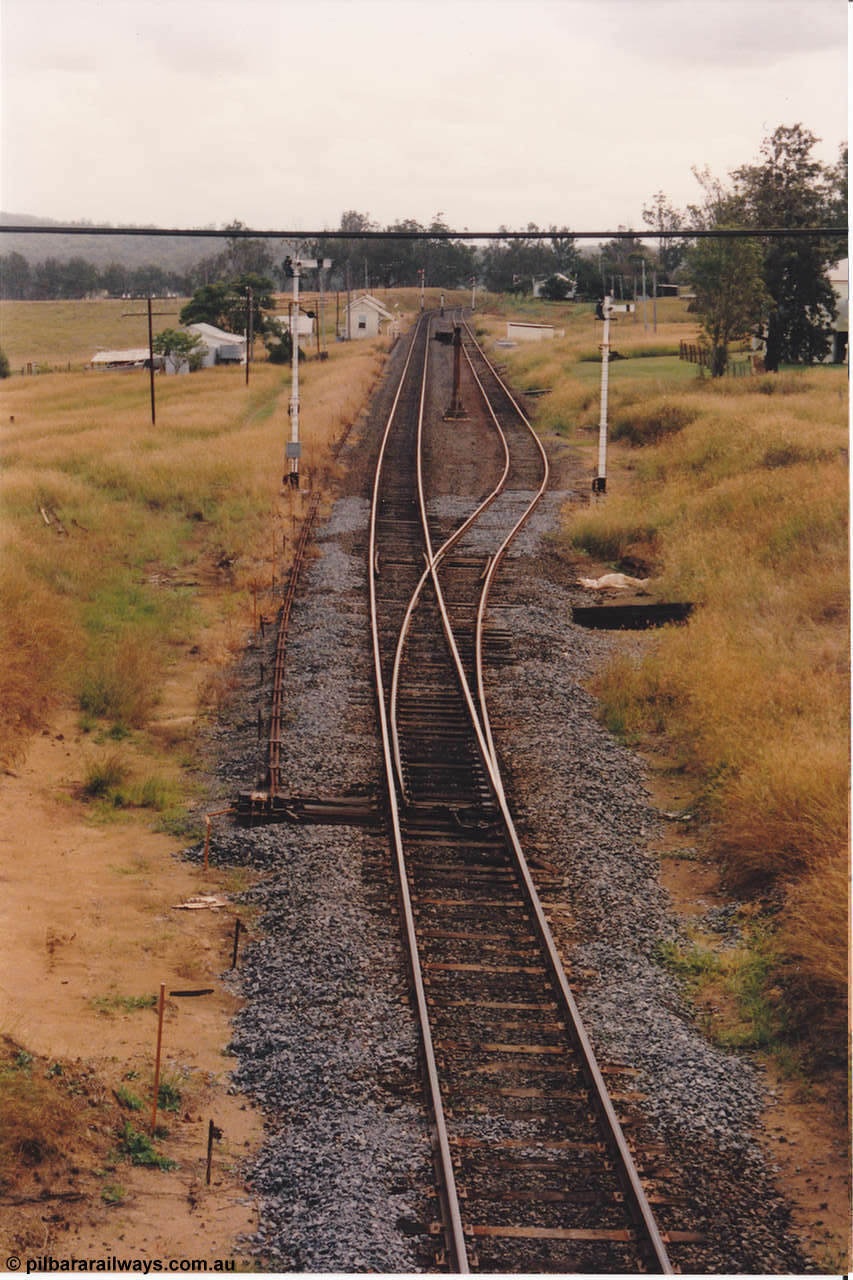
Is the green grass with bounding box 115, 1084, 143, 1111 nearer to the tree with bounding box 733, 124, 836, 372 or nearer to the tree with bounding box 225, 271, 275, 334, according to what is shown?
the tree with bounding box 733, 124, 836, 372

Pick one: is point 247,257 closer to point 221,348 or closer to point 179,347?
point 221,348

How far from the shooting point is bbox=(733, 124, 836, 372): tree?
2013 inches

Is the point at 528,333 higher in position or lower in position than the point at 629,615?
higher

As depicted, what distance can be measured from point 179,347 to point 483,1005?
232ft

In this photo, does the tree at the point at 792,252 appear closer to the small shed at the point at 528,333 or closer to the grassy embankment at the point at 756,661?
the grassy embankment at the point at 756,661

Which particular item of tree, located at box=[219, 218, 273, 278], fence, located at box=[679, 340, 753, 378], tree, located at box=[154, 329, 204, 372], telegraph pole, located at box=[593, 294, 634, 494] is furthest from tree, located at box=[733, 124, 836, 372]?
tree, located at box=[219, 218, 273, 278]

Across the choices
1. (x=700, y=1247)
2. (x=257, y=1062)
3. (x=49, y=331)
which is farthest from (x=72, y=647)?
(x=49, y=331)

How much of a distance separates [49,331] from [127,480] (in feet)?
345

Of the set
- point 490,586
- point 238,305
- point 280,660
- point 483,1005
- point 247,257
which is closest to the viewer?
point 483,1005

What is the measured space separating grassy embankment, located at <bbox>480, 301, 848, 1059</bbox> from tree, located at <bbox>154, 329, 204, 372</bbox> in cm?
4239

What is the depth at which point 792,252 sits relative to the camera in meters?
50.7

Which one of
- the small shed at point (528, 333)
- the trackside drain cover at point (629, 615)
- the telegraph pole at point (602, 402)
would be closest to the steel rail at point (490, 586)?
the telegraph pole at point (602, 402)

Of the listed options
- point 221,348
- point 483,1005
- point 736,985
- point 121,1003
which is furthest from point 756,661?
point 221,348

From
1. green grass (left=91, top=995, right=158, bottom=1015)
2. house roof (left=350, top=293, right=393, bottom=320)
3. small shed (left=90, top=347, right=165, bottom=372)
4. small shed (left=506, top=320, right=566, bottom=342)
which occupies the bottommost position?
green grass (left=91, top=995, right=158, bottom=1015)
